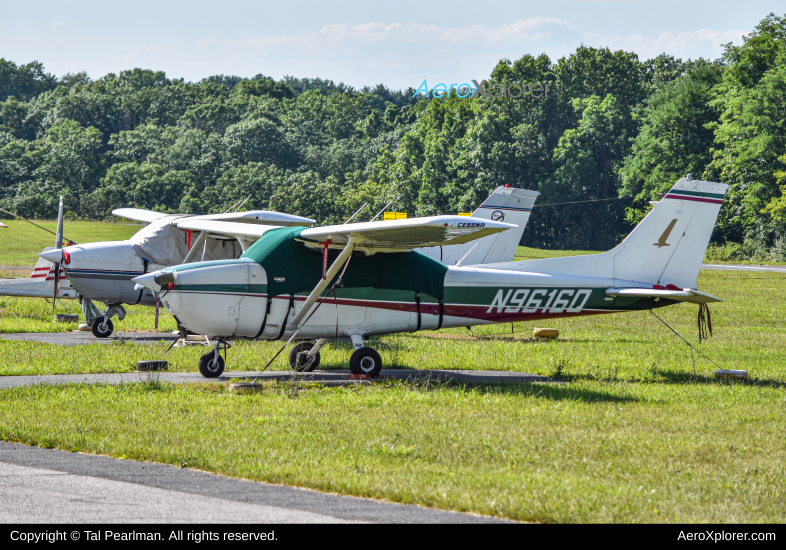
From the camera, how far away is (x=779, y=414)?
9.68 metres

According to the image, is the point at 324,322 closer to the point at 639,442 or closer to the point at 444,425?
the point at 444,425

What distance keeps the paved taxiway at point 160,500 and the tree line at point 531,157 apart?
54.0 meters

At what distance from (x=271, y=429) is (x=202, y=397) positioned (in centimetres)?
213

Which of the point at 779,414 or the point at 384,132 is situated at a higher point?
the point at 384,132

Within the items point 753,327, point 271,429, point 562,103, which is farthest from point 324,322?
point 562,103

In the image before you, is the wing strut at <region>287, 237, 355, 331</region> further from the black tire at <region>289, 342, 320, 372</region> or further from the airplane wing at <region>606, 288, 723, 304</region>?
the airplane wing at <region>606, 288, 723, 304</region>

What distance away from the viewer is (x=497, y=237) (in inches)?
763

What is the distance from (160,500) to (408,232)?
602 cm

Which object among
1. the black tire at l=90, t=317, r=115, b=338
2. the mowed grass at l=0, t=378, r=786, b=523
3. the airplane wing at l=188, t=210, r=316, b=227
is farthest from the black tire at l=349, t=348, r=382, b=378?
the black tire at l=90, t=317, r=115, b=338

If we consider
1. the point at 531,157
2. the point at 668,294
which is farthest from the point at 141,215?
the point at 531,157

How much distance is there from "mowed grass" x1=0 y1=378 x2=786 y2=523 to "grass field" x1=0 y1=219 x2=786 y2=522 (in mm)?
22

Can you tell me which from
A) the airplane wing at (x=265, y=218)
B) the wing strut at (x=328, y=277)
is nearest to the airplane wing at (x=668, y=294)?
the wing strut at (x=328, y=277)

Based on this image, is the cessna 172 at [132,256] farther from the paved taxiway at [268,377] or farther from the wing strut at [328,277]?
the wing strut at [328,277]

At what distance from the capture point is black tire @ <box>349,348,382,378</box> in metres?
12.4
